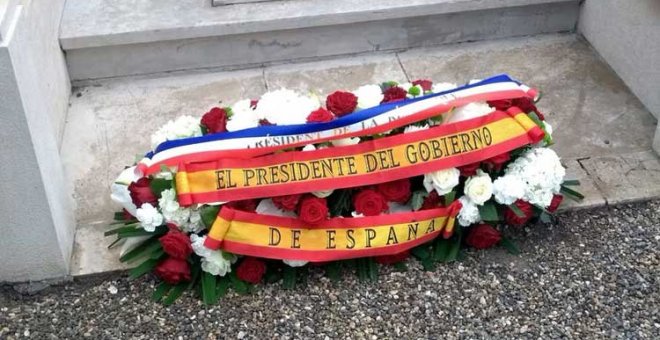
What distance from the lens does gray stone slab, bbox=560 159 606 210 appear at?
12.3ft

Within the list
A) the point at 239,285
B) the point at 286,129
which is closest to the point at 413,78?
the point at 286,129

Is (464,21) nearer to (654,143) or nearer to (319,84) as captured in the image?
(319,84)

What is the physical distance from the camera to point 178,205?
10.8 ft

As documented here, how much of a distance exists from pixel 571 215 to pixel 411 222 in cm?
79

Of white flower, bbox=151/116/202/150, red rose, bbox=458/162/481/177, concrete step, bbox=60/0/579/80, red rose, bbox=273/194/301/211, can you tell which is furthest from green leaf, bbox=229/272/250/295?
concrete step, bbox=60/0/579/80

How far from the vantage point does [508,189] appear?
3.41 metres

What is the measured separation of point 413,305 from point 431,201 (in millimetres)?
420

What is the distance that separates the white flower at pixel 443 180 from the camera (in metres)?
3.38

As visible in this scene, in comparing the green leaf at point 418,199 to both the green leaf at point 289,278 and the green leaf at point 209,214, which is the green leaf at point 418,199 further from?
the green leaf at point 209,214

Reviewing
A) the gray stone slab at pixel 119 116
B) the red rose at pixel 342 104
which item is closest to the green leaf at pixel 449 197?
the red rose at pixel 342 104

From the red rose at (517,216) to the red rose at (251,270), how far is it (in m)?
1.00

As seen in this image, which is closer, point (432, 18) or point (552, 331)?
point (552, 331)

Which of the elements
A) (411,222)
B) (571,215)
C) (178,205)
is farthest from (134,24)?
(571,215)

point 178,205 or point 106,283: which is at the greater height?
point 178,205
